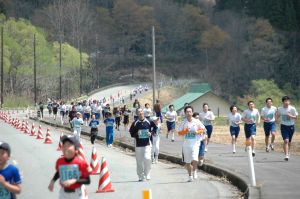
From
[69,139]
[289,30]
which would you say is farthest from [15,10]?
[69,139]

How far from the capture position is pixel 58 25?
433 feet

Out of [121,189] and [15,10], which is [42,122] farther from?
[15,10]

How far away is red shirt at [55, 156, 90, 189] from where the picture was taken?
30.1ft

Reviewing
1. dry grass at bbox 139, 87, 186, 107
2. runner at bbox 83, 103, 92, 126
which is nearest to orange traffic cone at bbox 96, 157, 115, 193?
runner at bbox 83, 103, 92, 126

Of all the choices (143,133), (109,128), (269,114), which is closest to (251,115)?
(269,114)

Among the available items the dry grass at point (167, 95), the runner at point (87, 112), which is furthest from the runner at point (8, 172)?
the dry grass at point (167, 95)

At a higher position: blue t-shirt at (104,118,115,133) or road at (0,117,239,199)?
blue t-shirt at (104,118,115,133)

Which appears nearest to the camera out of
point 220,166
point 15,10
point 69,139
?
point 69,139

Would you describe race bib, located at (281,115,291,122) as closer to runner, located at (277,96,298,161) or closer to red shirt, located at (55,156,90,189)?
runner, located at (277,96,298,161)

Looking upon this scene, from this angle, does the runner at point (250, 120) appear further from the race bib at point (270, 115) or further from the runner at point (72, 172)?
the runner at point (72, 172)

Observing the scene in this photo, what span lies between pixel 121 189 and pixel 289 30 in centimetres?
8858

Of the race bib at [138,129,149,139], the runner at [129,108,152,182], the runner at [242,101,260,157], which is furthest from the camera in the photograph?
the runner at [242,101,260,157]

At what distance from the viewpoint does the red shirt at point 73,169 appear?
9172mm

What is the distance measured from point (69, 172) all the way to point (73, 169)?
0.07m
